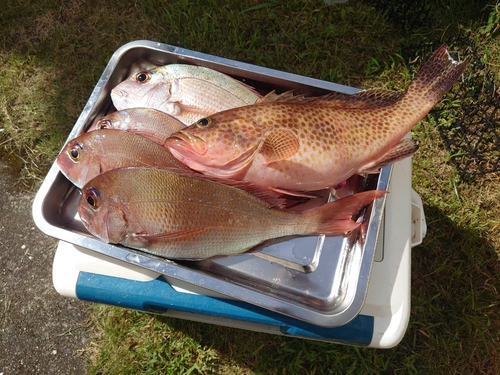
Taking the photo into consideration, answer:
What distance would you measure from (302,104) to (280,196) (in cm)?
37

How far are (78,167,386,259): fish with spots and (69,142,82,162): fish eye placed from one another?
0.18 m

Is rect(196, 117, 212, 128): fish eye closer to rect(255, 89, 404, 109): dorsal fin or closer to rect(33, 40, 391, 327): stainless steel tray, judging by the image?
rect(255, 89, 404, 109): dorsal fin

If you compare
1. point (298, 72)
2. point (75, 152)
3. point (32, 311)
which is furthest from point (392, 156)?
point (32, 311)

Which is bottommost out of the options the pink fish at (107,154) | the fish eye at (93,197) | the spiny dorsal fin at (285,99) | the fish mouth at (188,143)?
the fish eye at (93,197)

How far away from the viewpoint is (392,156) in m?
1.58

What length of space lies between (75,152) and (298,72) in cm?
186

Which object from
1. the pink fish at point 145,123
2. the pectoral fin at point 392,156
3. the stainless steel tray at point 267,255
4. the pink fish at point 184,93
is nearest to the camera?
the stainless steel tray at point 267,255

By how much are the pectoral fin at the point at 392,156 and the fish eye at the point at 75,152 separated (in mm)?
1111

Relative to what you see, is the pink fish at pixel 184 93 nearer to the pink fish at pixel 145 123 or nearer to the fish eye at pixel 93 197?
the pink fish at pixel 145 123

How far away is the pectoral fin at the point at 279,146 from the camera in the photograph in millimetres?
1492

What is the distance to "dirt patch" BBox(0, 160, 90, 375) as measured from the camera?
2.40 metres

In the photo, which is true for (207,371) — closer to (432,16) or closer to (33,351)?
(33,351)

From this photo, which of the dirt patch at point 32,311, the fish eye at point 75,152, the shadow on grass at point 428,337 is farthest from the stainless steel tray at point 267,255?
the dirt patch at point 32,311

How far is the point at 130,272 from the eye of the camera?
1.69 metres
